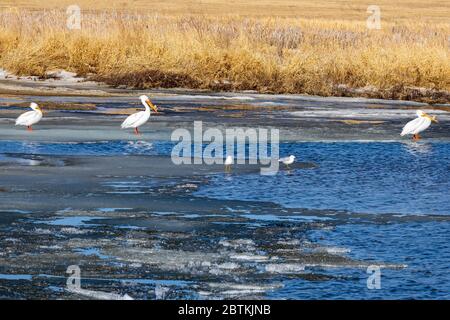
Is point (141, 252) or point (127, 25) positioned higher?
point (127, 25)

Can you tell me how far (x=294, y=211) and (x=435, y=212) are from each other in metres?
1.52

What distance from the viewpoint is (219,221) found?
10.9m

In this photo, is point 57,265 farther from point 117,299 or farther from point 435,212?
point 435,212

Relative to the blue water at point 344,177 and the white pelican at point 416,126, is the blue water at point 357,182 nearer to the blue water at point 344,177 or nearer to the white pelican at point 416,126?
the blue water at point 344,177

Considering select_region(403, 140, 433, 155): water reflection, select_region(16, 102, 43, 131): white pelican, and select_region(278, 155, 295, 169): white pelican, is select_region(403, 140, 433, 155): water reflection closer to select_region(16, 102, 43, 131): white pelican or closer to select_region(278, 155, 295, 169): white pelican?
select_region(278, 155, 295, 169): white pelican

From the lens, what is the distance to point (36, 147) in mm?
15984

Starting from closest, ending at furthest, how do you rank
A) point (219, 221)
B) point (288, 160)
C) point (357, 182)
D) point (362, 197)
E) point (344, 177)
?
1. point (219, 221)
2. point (362, 197)
3. point (357, 182)
4. point (344, 177)
5. point (288, 160)

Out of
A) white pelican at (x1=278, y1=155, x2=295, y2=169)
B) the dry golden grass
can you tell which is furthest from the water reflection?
the dry golden grass

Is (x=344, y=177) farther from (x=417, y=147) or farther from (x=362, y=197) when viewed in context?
(x=417, y=147)

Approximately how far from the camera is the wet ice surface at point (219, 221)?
28.1ft

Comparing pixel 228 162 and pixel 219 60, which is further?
pixel 219 60

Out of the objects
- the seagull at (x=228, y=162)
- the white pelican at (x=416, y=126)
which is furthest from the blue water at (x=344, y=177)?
the seagull at (x=228, y=162)

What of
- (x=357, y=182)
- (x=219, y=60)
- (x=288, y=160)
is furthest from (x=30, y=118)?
(x=219, y=60)
